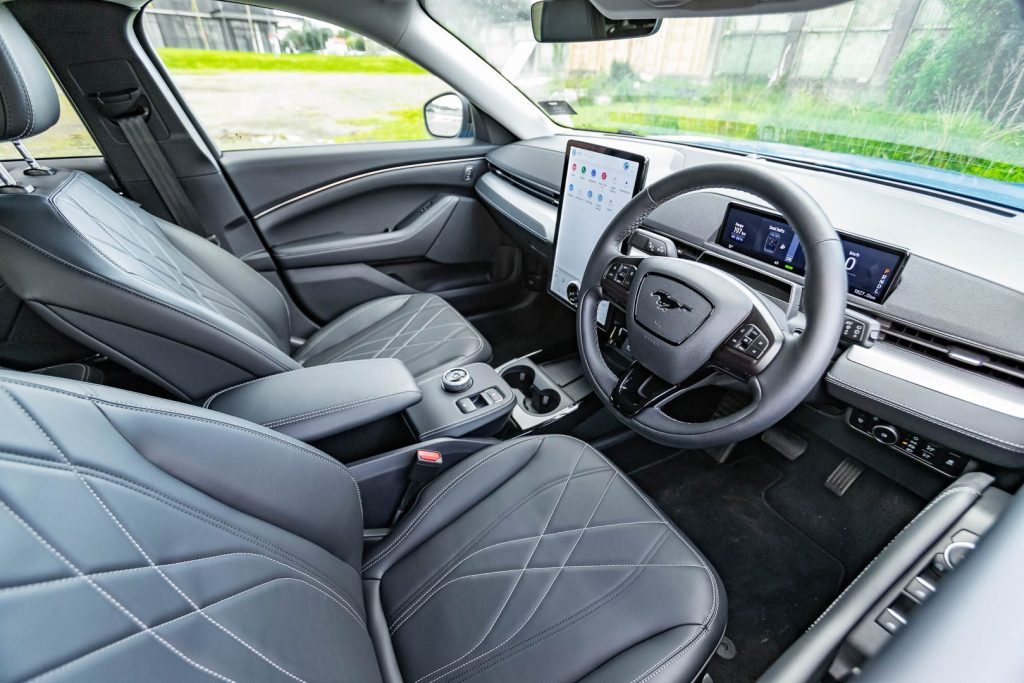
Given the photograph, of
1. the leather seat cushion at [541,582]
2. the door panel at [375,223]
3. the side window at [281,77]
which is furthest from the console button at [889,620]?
the side window at [281,77]

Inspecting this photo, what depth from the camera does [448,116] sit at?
2.28 metres

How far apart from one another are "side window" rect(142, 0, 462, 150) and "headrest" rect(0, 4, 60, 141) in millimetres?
869

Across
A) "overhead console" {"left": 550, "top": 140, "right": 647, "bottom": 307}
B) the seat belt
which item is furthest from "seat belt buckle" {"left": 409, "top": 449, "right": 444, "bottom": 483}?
the seat belt

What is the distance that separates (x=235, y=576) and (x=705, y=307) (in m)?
0.79

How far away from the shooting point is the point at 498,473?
1103 millimetres

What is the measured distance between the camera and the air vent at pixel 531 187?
6.01ft

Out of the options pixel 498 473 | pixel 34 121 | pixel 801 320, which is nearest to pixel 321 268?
pixel 34 121

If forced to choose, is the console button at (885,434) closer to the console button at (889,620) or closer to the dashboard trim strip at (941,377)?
the dashboard trim strip at (941,377)

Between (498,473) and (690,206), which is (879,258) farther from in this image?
(498,473)

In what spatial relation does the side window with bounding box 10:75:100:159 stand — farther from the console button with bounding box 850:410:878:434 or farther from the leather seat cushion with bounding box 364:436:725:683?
the console button with bounding box 850:410:878:434

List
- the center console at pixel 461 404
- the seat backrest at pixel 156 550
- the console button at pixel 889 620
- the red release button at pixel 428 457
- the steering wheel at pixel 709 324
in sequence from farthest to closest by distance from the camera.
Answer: the center console at pixel 461 404 → the red release button at pixel 428 457 → the steering wheel at pixel 709 324 → the console button at pixel 889 620 → the seat backrest at pixel 156 550

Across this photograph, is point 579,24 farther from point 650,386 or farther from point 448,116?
point 650,386

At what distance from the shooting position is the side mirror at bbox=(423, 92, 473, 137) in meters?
2.21

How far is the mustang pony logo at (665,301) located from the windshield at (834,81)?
57 centimetres
